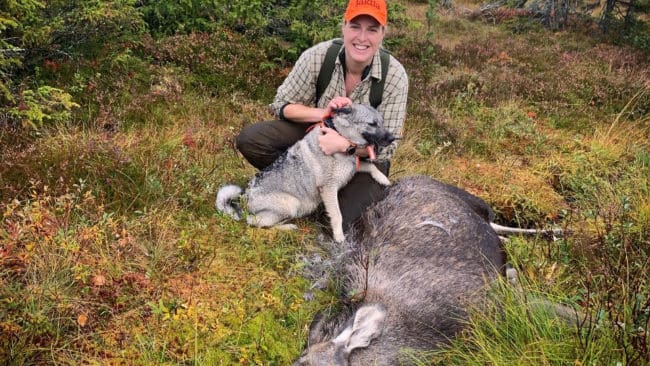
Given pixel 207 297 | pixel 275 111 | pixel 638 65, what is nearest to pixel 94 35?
pixel 275 111

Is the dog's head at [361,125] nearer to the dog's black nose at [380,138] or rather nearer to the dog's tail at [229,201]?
the dog's black nose at [380,138]

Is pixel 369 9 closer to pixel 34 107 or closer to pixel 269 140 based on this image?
pixel 269 140

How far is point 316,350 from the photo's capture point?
9.79 feet

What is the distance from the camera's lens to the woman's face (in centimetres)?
440

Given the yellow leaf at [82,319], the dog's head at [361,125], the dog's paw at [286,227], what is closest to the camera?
the yellow leaf at [82,319]

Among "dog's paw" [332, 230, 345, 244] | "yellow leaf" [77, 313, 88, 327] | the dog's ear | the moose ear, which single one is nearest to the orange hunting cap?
the dog's ear

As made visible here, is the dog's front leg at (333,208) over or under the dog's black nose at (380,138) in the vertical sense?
under

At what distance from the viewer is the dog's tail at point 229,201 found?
4.74m

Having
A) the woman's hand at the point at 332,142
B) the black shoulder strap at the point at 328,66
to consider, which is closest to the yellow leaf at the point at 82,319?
the woman's hand at the point at 332,142

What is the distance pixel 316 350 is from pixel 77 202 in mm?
2576

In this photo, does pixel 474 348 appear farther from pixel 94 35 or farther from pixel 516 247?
pixel 94 35

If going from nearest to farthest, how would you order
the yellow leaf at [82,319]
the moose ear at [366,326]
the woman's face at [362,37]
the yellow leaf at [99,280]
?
the moose ear at [366,326] → the yellow leaf at [82,319] → the yellow leaf at [99,280] → the woman's face at [362,37]

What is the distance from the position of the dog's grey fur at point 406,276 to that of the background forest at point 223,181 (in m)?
0.18

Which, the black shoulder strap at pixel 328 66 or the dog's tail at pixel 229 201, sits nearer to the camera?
the dog's tail at pixel 229 201
